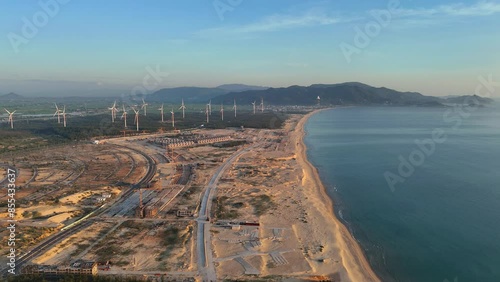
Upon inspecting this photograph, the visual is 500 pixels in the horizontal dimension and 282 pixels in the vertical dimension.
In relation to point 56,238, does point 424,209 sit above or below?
below

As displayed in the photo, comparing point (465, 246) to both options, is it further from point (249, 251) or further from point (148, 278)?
point (148, 278)

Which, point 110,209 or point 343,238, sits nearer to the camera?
point 343,238

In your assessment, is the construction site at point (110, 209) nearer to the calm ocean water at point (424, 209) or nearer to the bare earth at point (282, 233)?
the bare earth at point (282, 233)

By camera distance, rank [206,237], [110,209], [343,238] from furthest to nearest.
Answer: [110,209]
[343,238]
[206,237]

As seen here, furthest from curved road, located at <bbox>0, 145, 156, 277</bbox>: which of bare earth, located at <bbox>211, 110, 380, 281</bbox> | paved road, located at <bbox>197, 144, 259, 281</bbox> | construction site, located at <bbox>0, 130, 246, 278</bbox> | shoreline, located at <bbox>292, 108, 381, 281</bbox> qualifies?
shoreline, located at <bbox>292, 108, 381, 281</bbox>

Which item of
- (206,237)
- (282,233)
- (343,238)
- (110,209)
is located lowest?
(343,238)

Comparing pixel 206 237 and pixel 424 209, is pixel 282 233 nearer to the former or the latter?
pixel 206 237

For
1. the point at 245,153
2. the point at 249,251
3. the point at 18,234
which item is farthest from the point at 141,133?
the point at 249,251

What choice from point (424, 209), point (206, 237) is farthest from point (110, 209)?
point (424, 209)

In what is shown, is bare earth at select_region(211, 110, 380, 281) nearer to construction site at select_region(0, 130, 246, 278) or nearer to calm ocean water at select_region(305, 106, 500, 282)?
calm ocean water at select_region(305, 106, 500, 282)
